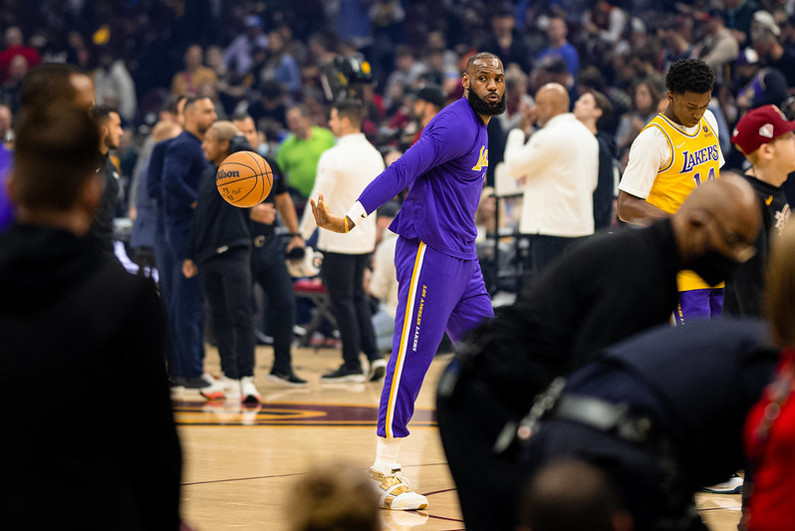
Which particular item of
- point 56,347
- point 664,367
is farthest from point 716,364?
point 56,347

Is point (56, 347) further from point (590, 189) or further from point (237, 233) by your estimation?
point (590, 189)

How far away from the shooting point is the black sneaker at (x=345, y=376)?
33.1 ft

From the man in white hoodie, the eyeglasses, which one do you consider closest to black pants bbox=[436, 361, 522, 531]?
the eyeglasses

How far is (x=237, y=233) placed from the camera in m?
8.83

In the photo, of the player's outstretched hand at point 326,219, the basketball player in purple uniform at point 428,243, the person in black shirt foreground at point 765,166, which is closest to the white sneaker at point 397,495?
the basketball player in purple uniform at point 428,243

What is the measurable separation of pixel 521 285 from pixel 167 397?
929 cm

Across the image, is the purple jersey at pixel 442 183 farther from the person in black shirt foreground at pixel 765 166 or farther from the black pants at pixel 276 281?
the black pants at pixel 276 281

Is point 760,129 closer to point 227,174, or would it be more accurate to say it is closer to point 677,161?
point 677,161

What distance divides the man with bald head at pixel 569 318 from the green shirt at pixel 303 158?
10.2 metres

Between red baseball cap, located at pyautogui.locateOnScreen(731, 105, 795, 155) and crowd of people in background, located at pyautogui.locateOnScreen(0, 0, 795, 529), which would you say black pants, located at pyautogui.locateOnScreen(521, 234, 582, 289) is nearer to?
crowd of people in background, located at pyautogui.locateOnScreen(0, 0, 795, 529)

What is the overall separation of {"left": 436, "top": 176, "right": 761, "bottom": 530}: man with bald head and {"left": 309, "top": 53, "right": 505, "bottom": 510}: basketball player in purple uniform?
230cm

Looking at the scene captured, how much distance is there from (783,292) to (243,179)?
606 centimetres

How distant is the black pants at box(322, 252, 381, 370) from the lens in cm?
992

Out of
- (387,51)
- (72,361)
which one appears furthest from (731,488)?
(387,51)
